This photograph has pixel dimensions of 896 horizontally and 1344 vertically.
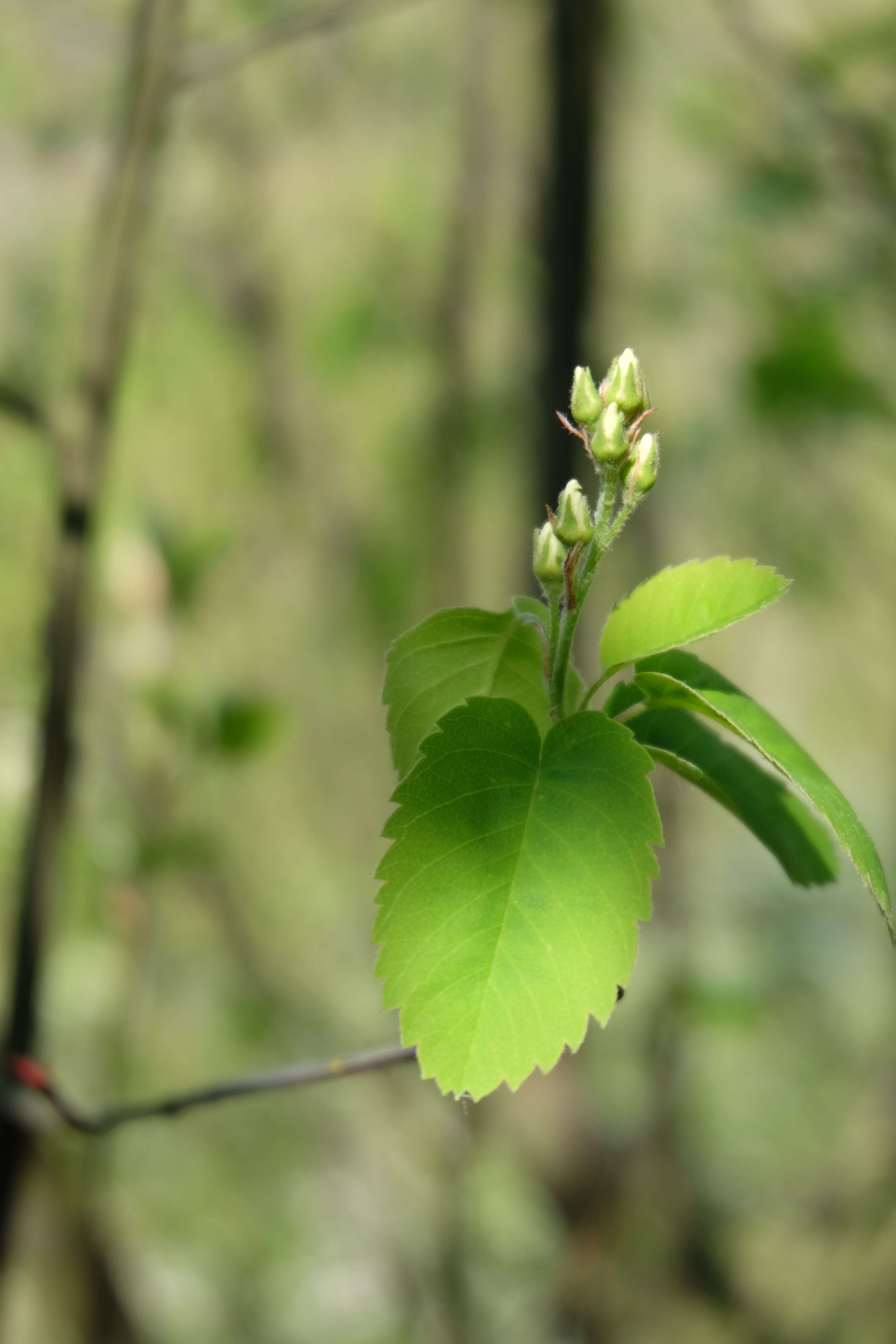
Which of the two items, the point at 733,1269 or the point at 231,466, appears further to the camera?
the point at 231,466

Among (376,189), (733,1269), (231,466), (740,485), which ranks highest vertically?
(376,189)

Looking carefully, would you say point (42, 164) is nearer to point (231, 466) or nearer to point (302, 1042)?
point (231, 466)

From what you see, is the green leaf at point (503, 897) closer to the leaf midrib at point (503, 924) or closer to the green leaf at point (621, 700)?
the leaf midrib at point (503, 924)

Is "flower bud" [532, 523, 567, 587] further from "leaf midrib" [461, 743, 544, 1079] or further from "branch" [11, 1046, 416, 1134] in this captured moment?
"branch" [11, 1046, 416, 1134]

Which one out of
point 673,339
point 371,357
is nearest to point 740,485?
point 673,339

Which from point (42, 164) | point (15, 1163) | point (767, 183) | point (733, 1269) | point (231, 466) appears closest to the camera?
point (15, 1163)

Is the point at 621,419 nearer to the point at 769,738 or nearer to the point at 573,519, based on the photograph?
the point at 573,519

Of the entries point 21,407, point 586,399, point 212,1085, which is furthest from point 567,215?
point 212,1085
